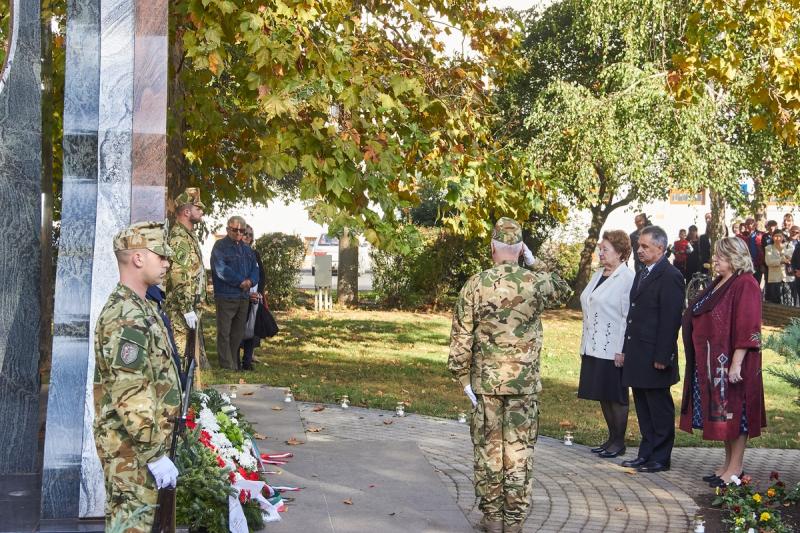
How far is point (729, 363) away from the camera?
786 cm

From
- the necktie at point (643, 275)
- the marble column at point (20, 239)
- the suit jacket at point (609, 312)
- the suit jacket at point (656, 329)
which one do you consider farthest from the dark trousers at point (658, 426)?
the marble column at point (20, 239)

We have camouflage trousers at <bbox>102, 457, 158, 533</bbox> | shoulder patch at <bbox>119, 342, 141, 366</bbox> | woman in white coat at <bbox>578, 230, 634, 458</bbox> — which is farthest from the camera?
woman in white coat at <bbox>578, 230, 634, 458</bbox>

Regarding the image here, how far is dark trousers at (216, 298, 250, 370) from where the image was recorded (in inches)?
534

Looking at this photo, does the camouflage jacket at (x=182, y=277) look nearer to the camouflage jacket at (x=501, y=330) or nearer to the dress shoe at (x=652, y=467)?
the camouflage jacket at (x=501, y=330)

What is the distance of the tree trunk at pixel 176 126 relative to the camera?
12031mm

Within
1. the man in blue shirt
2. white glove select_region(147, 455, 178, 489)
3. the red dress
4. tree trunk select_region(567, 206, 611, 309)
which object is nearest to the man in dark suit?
the red dress

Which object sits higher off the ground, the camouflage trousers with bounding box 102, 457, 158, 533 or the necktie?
the necktie

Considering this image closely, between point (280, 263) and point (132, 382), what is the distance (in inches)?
706

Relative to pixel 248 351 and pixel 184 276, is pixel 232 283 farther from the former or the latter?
pixel 184 276

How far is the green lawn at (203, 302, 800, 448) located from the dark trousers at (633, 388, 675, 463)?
1.00m

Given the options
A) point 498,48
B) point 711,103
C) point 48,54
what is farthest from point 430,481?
point 711,103

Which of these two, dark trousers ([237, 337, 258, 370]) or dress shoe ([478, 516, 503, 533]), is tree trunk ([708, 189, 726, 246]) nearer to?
dark trousers ([237, 337, 258, 370])

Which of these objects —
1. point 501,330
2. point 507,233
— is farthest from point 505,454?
point 507,233

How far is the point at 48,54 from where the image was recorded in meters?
7.11
